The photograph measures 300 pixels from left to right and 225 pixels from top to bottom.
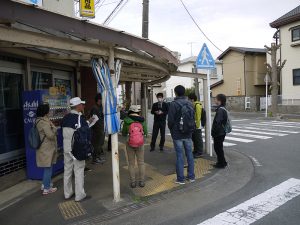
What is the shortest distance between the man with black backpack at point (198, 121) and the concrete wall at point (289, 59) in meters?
18.4

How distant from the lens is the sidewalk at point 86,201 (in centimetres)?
479

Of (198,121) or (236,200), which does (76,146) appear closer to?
(236,200)

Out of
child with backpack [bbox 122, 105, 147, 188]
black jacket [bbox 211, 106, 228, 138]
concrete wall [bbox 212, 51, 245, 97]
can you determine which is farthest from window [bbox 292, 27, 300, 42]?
child with backpack [bbox 122, 105, 147, 188]

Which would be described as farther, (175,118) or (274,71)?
(274,71)

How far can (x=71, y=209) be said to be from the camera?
4.99 m

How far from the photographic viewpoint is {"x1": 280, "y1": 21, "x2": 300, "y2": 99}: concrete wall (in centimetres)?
2384

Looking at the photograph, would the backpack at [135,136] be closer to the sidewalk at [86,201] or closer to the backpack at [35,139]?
the sidewalk at [86,201]

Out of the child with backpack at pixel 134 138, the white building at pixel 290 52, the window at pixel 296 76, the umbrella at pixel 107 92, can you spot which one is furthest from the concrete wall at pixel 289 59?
the umbrella at pixel 107 92

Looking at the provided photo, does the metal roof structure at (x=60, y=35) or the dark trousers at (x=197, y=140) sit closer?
the metal roof structure at (x=60, y=35)

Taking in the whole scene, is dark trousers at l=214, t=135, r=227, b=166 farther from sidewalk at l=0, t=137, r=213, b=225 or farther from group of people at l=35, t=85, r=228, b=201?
group of people at l=35, t=85, r=228, b=201

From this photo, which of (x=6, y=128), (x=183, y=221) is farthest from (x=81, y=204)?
(x=6, y=128)

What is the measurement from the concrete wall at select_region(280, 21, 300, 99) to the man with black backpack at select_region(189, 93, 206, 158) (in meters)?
18.4

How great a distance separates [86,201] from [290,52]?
23462 mm

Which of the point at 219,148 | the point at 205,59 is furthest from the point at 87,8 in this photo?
the point at 219,148
